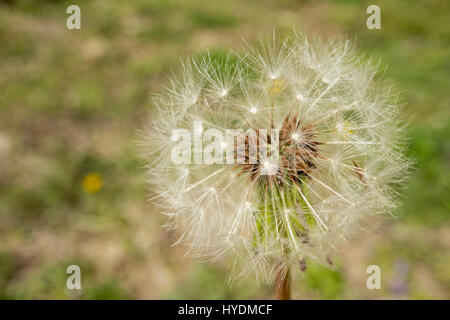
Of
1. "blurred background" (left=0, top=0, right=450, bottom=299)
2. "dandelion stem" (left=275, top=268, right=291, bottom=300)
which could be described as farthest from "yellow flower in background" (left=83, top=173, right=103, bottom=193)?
"dandelion stem" (left=275, top=268, right=291, bottom=300)

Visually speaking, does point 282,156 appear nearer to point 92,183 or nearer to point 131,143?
point 92,183

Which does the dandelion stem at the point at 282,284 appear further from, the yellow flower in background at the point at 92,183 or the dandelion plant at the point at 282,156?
the yellow flower in background at the point at 92,183

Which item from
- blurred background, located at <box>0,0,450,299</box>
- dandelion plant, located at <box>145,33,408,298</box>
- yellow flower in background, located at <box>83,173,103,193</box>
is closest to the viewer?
dandelion plant, located at <box>145,33,408,298</box>

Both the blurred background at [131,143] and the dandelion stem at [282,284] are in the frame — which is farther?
the blurred background at [131,143]

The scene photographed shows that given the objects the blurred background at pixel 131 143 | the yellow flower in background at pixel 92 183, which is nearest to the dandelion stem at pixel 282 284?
the blurred background at pixel 131 143

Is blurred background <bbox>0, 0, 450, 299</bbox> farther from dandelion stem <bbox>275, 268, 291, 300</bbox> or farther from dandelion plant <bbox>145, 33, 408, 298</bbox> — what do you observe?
dandelion plant <bbox>145, 33, 408, 298</bbox>
